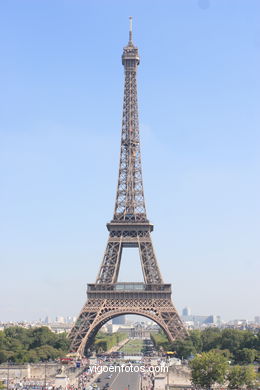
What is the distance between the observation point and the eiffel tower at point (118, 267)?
84.1 metres

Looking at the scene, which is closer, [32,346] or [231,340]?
[231,340]

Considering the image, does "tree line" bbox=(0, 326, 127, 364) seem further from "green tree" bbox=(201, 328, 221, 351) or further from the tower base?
"green tree" bbox=(201, 328, 221, 351)

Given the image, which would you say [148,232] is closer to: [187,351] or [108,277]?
[108,277]

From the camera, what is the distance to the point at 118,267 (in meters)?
89.4

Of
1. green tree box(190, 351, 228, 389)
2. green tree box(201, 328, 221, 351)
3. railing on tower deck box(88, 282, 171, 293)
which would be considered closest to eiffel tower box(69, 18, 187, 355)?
railing on tower deck box(88, 282, 171, 293)

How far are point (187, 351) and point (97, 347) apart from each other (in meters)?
46.6

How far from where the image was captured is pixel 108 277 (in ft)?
287

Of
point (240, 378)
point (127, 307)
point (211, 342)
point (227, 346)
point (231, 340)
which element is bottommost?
point (240, 378)

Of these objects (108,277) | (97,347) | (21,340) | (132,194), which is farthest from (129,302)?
(97,347)

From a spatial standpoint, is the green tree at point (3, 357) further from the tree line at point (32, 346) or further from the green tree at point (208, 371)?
the green tree at point (208, 371)

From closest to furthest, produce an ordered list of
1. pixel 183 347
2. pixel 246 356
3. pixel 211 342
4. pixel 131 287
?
pixel 246 356 → pixel 183 347 → pixel 131 287 → pixel 211 342

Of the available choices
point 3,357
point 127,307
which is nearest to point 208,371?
point 127,307

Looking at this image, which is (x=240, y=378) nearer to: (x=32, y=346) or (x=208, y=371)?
(x=208, y=371)

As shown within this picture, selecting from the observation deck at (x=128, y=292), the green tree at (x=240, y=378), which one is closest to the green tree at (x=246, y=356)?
the observation deck at (x=128, y=292)
